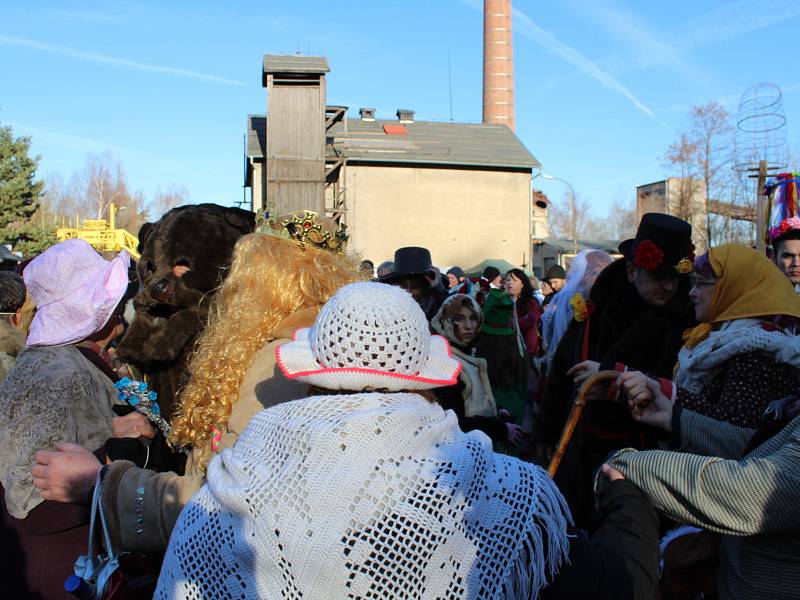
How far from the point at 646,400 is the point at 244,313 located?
1.60m

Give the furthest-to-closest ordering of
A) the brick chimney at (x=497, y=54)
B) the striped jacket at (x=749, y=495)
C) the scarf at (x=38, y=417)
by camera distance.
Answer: the brick chimney at (x=497, y=54)
the scarf at (x=38, y=417)
the striped jacket at (x=749, y=495)

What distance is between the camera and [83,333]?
2.98 metres

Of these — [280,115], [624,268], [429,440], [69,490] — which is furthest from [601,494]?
[280,115]

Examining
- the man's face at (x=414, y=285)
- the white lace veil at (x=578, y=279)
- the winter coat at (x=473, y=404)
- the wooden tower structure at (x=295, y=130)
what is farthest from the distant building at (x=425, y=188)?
the winter coat at (x=473, y=404)

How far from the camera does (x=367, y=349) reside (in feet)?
5.16

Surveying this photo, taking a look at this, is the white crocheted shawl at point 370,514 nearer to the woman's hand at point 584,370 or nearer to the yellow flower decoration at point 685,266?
the woman's hand at point 584,370

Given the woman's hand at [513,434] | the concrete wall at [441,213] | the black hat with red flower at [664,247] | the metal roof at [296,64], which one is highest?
the metal roof at [296,64]

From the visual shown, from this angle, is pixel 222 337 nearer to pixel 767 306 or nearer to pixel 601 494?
pixel 601 494

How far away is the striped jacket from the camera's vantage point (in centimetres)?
204

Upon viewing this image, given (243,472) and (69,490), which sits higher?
(243,472)

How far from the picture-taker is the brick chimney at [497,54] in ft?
138

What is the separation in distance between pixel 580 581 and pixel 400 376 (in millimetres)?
608

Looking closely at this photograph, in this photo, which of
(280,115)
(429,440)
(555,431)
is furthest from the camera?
(280,115)

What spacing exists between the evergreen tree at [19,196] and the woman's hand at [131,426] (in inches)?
1323
